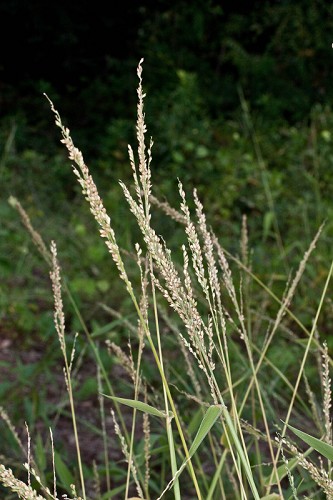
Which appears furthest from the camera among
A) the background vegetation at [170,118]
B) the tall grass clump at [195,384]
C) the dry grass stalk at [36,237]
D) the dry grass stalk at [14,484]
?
the background vegetation at [170,118]

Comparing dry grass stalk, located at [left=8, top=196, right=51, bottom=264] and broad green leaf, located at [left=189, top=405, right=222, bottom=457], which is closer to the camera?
broad green leaf, located at [left=189, top=405, right=222, bottom=457]

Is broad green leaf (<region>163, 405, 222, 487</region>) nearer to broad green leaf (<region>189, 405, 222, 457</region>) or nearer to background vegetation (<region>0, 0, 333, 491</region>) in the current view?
broad green leaf (<region>189, 405, 222, 457</region>)

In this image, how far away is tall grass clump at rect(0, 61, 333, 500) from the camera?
997 mm

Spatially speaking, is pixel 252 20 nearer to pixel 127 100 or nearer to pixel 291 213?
pixel 127 100

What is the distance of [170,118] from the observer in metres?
5.46

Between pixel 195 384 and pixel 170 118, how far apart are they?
3984 millimetres

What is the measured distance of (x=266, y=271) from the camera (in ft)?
12.7

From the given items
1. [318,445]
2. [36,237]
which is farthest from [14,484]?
[36,237]

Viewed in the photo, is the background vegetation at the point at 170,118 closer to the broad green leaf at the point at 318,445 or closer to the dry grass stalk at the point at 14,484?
the broad green leaf at the point at 318,445

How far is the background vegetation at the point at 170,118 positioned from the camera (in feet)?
14.3

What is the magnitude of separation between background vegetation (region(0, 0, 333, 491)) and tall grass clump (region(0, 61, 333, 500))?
438mm

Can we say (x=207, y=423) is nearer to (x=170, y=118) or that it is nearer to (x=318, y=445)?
(x=318, y=445)

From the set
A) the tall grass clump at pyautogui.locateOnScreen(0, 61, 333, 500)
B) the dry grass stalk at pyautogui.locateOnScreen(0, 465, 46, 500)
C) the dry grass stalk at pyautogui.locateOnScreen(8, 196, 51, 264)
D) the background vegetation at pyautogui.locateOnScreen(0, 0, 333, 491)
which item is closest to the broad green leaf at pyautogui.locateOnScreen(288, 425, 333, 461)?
the tall grass clump at pyautogui.locateOnScreen(0, 61, 333, 500)

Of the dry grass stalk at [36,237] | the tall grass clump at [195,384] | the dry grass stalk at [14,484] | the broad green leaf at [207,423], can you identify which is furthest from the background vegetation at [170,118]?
the dry grass stalk at [14,484]
